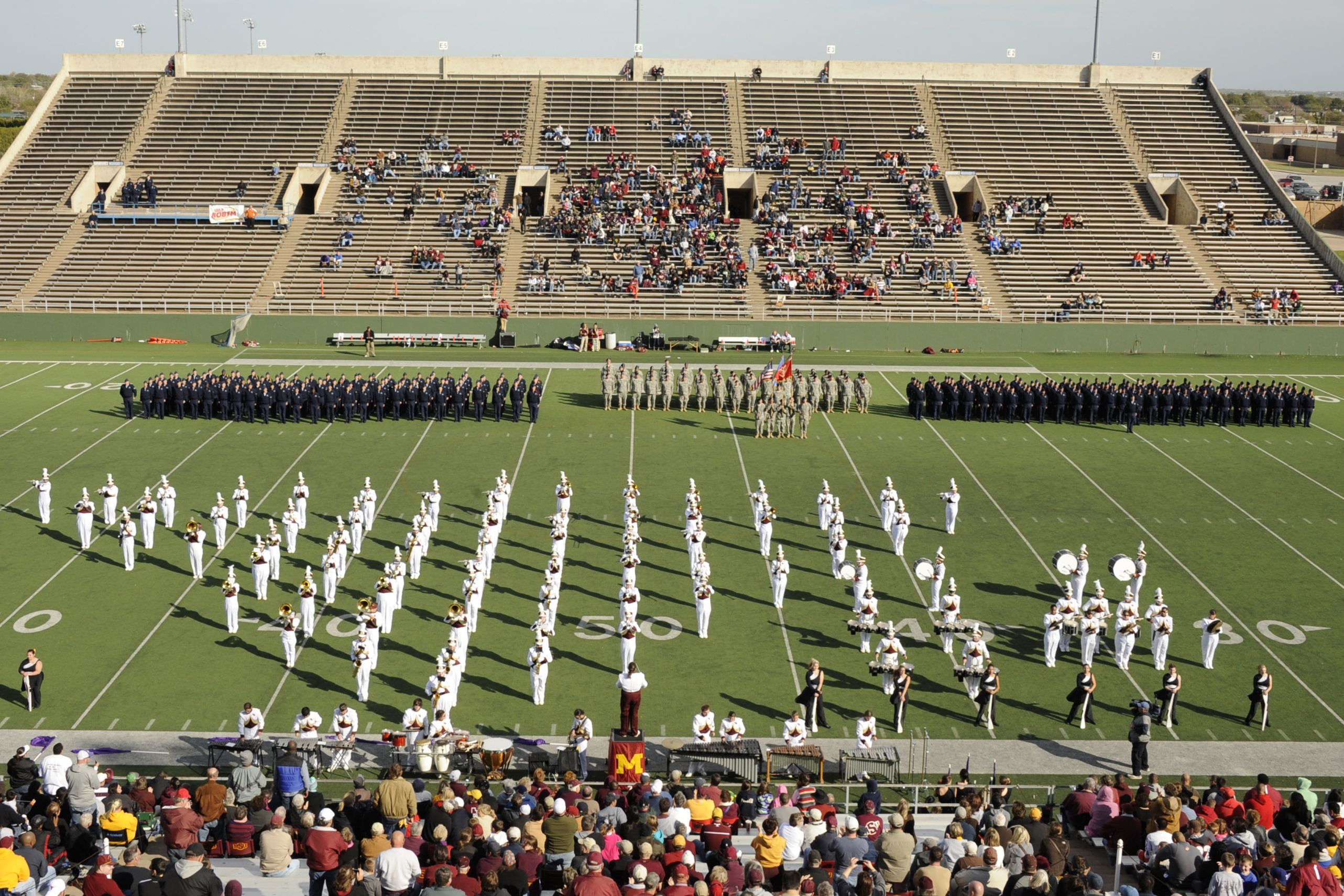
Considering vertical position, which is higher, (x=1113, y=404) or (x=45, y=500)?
(x=1113, y=404)

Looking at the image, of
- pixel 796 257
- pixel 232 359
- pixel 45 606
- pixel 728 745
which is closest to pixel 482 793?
Answer: pixel 728 745

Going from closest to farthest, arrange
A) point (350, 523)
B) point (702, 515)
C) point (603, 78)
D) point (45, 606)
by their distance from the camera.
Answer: point (45, 606)
point (350, 523)
point (702, 515)
point (603, 78)

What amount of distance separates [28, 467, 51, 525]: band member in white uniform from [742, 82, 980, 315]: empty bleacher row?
2827cm

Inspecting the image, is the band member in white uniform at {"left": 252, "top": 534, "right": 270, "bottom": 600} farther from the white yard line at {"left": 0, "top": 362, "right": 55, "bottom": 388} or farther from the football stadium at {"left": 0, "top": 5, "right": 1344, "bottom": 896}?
the white yard line at {"left": 0, "top": 362, "right": 55, "bottom": 388}

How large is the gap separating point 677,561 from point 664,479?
5010 millimetres

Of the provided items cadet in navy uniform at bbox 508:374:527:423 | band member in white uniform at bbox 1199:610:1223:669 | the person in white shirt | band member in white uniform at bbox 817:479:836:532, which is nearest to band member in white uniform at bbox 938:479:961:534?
band member in white uniform at bbox 817:479:836:532

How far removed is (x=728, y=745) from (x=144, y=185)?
4830 centimetres

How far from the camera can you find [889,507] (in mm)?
23797

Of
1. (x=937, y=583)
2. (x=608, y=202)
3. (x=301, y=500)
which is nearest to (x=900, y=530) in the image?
(x=937, y=583)

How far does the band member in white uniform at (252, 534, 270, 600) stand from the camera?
784 inches

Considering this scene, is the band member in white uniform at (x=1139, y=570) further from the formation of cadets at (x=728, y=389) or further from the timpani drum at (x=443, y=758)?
the formation of cadets at (x=728, y=389)

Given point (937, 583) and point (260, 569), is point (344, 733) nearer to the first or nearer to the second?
point (260, 569)

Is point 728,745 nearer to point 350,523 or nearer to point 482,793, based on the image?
point 482,793

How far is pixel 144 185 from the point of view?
54.0 m
